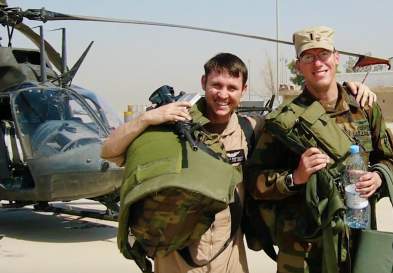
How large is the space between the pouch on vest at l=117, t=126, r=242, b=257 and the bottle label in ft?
1.57

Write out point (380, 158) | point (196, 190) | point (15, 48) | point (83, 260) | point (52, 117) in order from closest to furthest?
point (196, 190)
point (380, 158)
point (83, 260)
point (52, 117)
point (15, 48)

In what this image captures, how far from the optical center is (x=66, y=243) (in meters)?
7.04

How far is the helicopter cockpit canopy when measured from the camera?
7262 mm

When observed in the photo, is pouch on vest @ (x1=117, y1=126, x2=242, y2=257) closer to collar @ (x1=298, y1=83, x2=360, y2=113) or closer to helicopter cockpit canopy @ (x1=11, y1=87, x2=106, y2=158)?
collar @ (x1=298, y1=83, x2=360, y2=113)

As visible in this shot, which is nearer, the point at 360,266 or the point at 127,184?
the point at 127,184

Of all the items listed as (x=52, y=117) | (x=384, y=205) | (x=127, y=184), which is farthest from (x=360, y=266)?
(x=384, y=205)

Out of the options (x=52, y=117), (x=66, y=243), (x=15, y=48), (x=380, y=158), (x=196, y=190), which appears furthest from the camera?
(x=15, y=48)

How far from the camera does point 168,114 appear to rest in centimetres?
242

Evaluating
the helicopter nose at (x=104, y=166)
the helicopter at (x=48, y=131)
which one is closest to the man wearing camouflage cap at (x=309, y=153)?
the helicopter at (x=48, y=131)

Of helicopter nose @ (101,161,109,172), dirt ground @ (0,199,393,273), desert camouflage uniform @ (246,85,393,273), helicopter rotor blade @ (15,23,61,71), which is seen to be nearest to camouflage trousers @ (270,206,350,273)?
desert camouflage uniform @ (246,85,393,273)

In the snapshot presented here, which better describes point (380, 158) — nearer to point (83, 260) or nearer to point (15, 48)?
point (83, 260)

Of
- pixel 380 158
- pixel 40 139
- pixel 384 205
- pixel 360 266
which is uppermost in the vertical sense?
pixel 380 158

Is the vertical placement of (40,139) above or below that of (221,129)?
below

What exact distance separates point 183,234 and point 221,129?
56 centimetres
